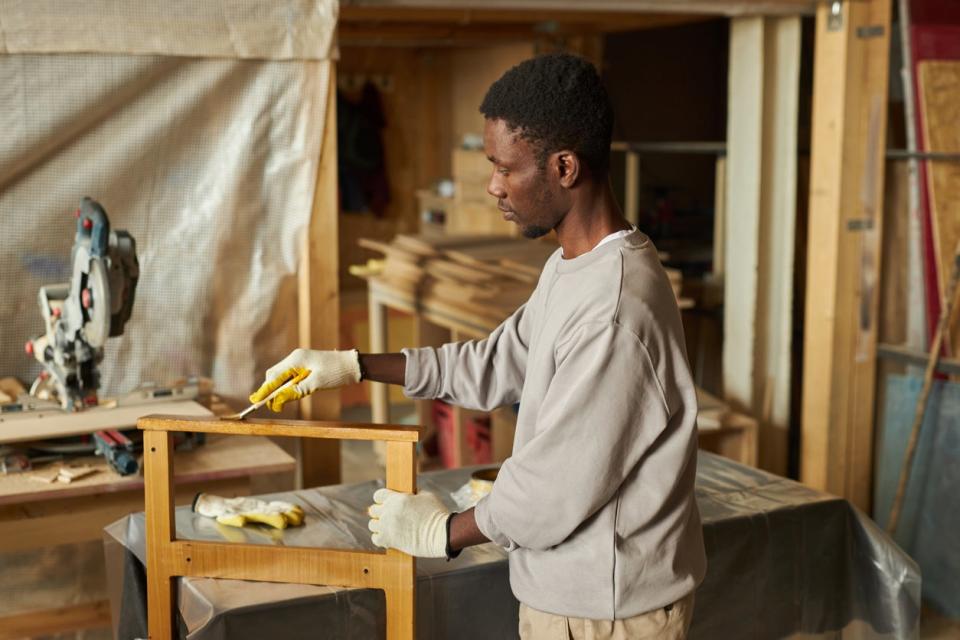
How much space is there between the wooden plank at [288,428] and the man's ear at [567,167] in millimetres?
473

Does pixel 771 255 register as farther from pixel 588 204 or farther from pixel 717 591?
pixel 588 204

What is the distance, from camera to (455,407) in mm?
4449

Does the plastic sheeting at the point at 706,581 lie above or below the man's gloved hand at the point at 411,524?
below

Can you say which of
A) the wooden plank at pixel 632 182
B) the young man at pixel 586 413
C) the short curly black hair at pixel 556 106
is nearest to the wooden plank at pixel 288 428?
the young man at pixel 586 413

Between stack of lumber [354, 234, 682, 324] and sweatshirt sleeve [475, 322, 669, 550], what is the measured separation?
7.67 feet

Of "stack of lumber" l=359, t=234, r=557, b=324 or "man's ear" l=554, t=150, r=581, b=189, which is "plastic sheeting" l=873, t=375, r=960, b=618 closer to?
"stack of lumber" l=359, t=234, r=557, b=324

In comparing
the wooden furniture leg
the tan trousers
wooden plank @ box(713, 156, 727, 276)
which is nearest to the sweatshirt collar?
the tan trousers

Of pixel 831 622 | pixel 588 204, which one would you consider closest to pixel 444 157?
pixel 831 622

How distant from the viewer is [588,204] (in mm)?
1632

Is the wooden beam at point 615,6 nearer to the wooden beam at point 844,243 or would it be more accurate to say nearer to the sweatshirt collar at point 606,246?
the wooden beam at point 844,243

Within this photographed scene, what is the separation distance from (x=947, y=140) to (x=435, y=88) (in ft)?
12.7

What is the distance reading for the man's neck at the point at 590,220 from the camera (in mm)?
1634

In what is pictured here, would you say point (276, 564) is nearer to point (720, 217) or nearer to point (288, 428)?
point (288, 428)

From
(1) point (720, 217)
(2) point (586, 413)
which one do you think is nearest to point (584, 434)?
(2) point (586, 413)
